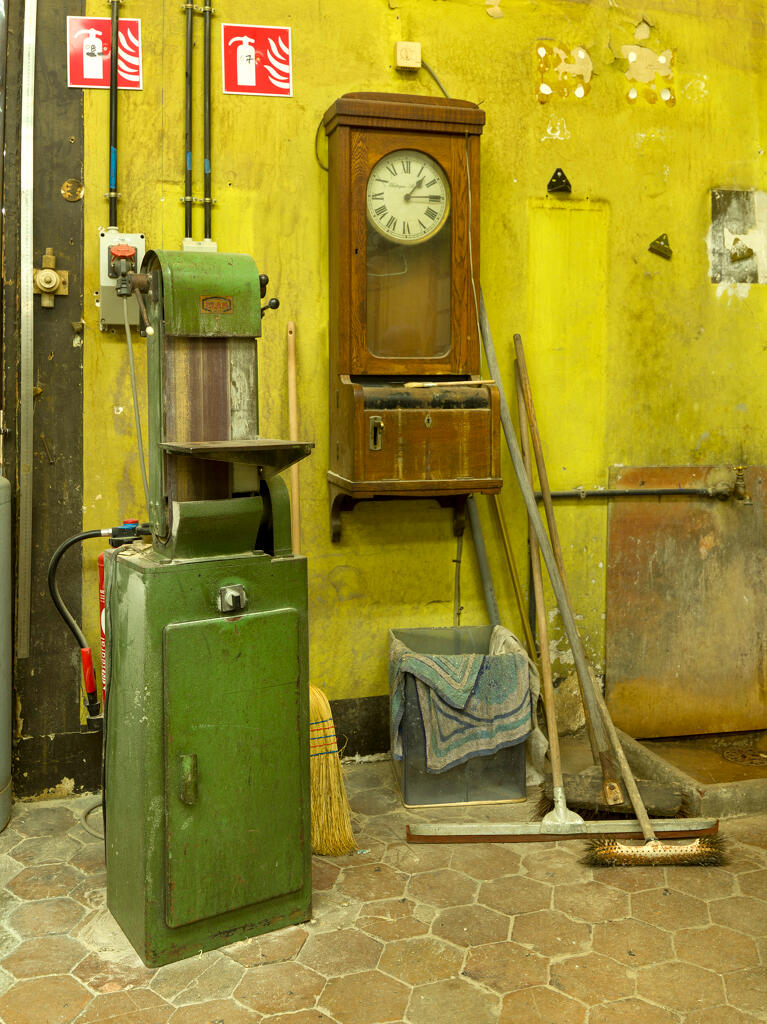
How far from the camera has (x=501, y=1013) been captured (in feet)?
7.55

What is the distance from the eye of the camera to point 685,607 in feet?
13.4

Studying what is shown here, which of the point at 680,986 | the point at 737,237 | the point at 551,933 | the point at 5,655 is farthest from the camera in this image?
the point at 737,237

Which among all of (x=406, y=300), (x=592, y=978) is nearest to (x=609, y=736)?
(x=592, y=978)

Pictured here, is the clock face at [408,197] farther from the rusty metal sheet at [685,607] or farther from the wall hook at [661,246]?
the rusty metal sheet at [685,607]

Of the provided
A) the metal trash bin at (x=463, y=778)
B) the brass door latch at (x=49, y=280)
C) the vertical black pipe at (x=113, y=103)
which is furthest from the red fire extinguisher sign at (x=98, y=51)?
the metal trash bin at (x=463, y=778)

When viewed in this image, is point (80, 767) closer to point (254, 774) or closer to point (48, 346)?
point (254, 774)

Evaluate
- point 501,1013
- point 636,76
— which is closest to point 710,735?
point 501,1013

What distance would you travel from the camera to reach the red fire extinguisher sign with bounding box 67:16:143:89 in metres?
3.35

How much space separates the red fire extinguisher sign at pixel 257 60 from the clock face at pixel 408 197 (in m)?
0.51

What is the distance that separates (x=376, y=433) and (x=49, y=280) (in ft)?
4.07

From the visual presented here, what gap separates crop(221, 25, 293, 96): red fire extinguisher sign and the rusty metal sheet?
200cm

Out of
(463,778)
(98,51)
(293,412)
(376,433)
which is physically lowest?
(463,778)

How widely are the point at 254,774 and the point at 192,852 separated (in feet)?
0.81

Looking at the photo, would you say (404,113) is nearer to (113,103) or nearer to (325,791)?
(113,103)
